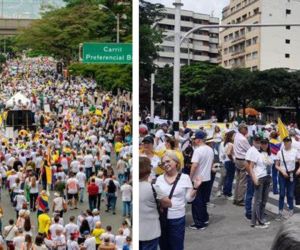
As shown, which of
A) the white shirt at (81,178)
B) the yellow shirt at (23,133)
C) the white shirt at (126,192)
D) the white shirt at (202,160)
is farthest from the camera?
the yellow shirt at (23,133)

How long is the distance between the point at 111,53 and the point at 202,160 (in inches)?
46.5

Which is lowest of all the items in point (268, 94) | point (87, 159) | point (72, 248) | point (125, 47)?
point (72, 248)

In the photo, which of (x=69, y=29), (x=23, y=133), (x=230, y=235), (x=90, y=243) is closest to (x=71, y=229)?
(x=90, y=243)

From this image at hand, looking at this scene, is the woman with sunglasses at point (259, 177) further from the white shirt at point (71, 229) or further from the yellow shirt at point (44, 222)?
the yellow shirt at point (44, 222)

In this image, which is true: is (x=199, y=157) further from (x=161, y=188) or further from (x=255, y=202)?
(x=161, y=188)

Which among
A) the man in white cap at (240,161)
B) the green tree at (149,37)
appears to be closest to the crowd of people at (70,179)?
the man in white cap at (240,161)

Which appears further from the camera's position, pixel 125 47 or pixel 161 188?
pixel 125 47

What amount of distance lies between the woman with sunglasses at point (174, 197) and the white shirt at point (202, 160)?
0.59 m

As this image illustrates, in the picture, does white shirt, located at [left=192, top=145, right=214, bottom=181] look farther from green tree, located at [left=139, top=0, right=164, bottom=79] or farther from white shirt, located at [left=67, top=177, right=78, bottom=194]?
white shirt, located at [left=67, top=177, right=78, bottom=194]

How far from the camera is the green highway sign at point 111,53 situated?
348 centimetres

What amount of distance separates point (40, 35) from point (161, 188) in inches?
519

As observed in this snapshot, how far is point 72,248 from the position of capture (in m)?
4.43

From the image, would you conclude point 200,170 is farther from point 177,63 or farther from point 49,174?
point 49,174

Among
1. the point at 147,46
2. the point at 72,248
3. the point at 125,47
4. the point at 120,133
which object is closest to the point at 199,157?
the point at 147,46
